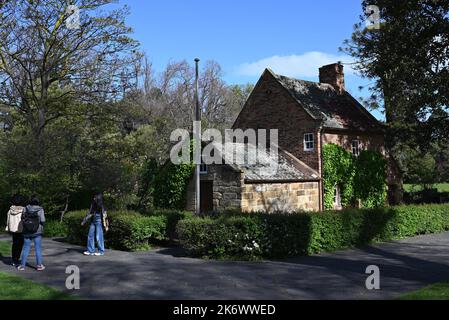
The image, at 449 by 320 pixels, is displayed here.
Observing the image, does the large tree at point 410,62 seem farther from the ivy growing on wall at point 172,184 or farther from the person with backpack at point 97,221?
the person with backpack at point 97,221

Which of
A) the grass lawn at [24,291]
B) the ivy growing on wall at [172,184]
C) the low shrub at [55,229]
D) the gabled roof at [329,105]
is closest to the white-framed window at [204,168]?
the ivy growing on wall at [172,184]

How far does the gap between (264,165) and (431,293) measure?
14175 mm

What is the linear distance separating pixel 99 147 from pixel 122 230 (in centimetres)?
1507

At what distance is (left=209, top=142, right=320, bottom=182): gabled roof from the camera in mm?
20359

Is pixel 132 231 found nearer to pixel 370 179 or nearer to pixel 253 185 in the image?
pixel 253 185

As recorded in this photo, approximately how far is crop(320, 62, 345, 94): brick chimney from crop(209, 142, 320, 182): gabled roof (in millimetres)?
8641

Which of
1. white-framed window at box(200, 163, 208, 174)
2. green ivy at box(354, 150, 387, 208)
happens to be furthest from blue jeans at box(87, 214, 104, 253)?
green ivy at box(354, 150, 387, 208)

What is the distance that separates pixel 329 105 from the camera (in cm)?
2858

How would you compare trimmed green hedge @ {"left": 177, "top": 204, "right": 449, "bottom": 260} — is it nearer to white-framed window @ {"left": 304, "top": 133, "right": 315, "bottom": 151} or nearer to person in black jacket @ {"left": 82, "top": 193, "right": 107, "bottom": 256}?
person in black jacket @ {"left": 82, "top": 193, "right": 107, "bottom": 256}

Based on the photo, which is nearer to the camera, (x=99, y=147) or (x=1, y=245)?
(x=1, y=245)

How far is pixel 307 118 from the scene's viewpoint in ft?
85.5

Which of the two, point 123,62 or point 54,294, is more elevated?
point 123,62
